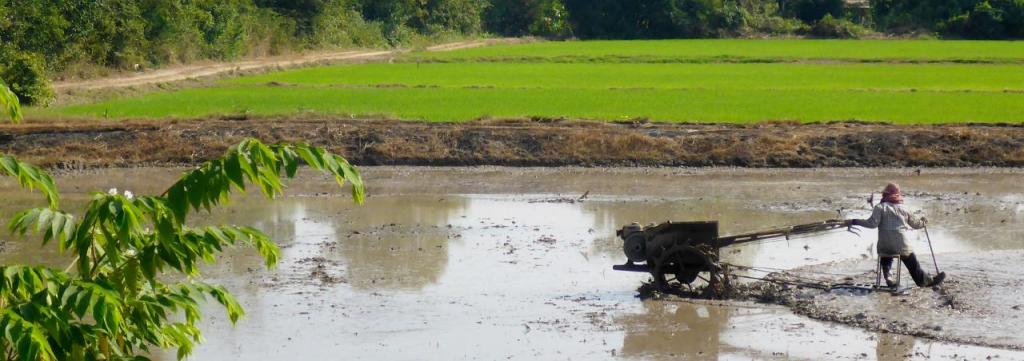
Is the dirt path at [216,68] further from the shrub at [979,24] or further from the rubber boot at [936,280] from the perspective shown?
the rubber boot at [936,280]

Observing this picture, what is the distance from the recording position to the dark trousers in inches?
383

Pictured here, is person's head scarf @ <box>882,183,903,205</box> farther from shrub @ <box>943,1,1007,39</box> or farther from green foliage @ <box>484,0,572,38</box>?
green foliage @ <box>484,0,572,38</box>

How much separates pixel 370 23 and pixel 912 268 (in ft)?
137

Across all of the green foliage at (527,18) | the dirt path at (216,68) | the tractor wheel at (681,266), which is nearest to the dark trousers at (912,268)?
the tractor wheel at (681,266)

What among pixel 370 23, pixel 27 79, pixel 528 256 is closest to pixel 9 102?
pixel 528 256

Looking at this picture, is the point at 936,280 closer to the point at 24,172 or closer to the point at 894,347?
the point at 894,347

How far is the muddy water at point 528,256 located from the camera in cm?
888

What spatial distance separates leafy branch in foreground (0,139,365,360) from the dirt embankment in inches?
619

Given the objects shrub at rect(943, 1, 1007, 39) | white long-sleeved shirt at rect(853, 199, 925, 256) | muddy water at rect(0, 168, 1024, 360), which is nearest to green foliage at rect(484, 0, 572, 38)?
shrub at rect(943, 1, 1007, 39)

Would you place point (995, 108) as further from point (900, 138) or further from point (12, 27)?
point (12, 27)

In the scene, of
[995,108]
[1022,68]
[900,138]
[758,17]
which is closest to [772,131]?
[900,138]

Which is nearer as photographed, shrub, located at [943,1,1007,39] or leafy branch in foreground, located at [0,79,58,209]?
leafy branch in foreground, located at [0,79,58,209]

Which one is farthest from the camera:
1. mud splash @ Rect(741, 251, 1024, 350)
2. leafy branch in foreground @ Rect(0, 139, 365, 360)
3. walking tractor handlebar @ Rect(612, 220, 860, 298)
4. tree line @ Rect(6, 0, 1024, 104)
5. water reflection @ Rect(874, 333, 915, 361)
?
tree line @ Rect(6, 0, 1024, 104)

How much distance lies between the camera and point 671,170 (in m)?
18.9
